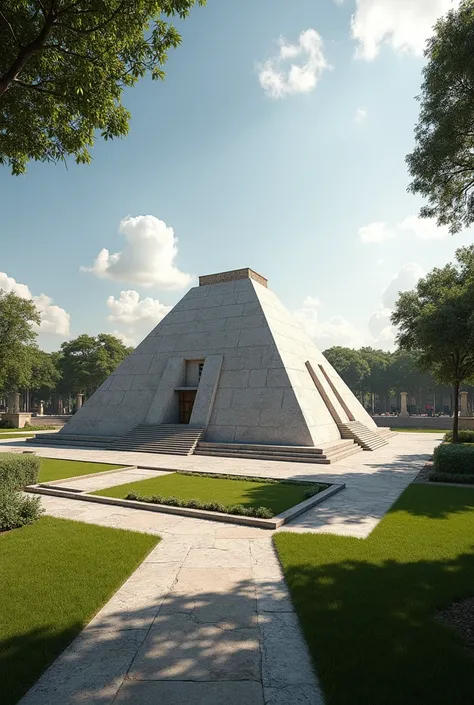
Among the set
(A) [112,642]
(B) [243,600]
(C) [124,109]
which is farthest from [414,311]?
(A) [112,642]

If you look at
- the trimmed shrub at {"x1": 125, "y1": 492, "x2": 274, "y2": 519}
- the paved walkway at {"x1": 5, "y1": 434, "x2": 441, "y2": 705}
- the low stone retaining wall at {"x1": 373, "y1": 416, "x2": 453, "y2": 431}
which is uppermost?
the paved walkway at {"x1": 5, "y1": 434, "x2": 441, "y2": 705}

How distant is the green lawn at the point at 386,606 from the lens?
3912 mm

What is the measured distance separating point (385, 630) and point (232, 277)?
29.5 metres

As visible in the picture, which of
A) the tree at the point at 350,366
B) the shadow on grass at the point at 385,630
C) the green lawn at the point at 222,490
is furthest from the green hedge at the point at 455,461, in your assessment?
the tree at the point at 350,366

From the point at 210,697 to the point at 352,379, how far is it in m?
83.2

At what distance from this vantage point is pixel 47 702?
12.4ft

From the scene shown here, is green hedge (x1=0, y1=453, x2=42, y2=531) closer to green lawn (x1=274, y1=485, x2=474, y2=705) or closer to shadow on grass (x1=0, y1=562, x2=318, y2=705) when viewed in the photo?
shadow on grass (x1=0, y1=562, x2=318, y2=705)

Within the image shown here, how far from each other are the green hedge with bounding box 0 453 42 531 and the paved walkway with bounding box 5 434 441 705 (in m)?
1.60

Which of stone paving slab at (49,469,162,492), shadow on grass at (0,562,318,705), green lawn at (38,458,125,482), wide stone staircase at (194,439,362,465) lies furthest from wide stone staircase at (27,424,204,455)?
shadow on grass at (0,562,318,705)

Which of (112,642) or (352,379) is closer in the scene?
(112,642)

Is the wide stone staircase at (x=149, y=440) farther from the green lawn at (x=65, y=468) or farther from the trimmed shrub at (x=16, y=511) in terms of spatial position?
the trimmed shrub at (x=16, y=511)

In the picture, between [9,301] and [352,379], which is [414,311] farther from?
[352,379]

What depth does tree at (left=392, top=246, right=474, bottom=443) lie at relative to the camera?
20.1 metres

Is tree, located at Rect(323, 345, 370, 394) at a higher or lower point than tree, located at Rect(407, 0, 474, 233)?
lower
